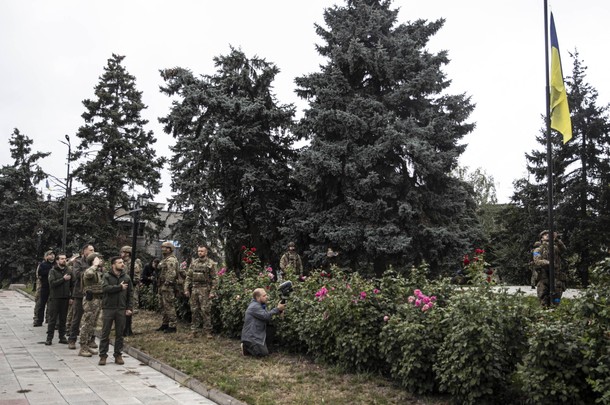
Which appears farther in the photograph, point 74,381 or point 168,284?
point 168,284

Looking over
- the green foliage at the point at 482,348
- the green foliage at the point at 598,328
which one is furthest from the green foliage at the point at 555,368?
the green foliage at the point at 482,348

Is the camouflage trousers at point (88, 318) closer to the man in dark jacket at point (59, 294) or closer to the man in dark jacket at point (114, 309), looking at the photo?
the man in dark jacket at point (114, 309)

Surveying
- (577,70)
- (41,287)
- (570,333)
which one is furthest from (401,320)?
(577,70)

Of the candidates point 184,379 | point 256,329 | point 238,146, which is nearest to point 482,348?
point 184,379

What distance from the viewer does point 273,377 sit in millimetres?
7801

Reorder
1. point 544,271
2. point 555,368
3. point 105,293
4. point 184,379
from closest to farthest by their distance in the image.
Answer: point 555,368 < point 184,379 < point 105,293 < point 544,271

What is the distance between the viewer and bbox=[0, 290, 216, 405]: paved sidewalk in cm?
680

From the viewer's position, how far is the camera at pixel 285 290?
1004 cm

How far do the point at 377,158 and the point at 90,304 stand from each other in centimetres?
1233

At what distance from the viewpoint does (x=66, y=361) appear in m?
9.46

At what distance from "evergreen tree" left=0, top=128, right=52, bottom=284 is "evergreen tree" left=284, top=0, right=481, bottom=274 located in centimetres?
2715

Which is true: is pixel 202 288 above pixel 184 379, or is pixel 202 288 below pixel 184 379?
above

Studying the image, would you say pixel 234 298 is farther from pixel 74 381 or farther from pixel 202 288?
pixel 74 381

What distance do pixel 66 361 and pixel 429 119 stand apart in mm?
16303
